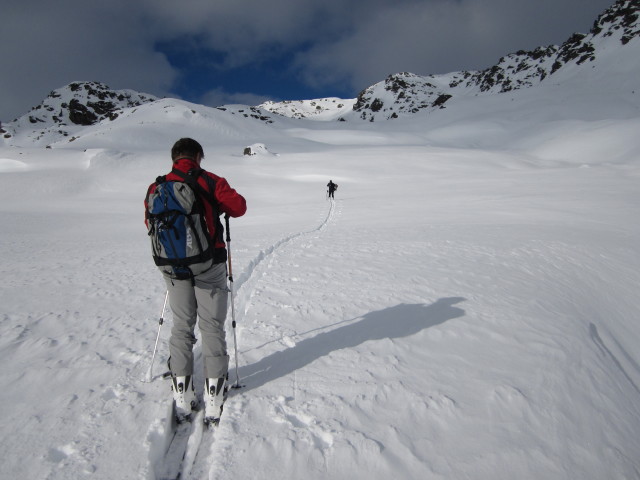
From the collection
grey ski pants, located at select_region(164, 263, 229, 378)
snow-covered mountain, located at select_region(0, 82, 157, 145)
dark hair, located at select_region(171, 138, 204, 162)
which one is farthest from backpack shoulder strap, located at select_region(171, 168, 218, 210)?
snow-covered mountain, located at select_region(0, 82, 157, 145)

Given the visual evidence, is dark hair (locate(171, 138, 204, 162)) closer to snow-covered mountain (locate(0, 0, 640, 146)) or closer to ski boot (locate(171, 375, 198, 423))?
ski boot (locate(171, 375, 198, 423))

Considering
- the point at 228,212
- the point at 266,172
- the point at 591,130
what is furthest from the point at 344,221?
the point at 591,130

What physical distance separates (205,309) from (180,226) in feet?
2.50

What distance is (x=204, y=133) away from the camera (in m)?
57.7

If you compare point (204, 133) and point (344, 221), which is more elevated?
point (204, 133)

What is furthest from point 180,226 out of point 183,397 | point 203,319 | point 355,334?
point 355,334

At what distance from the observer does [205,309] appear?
9.09 feet

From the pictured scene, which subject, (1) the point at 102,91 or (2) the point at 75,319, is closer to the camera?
(2) the point at 75,319

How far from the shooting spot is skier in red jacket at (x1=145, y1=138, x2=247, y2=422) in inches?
106

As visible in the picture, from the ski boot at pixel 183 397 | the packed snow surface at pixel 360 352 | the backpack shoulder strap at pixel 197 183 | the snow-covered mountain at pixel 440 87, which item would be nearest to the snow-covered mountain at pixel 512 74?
the snow-covered mountain at pixel 440 87

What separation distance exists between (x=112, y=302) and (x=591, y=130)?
57.4m

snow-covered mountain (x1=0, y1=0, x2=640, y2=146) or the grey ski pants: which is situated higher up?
snow-covered mountain (x1=0, y1=0, x2=640, y2=146)

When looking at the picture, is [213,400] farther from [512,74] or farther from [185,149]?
[512,74]

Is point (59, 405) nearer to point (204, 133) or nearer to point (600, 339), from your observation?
point (600, 339)
